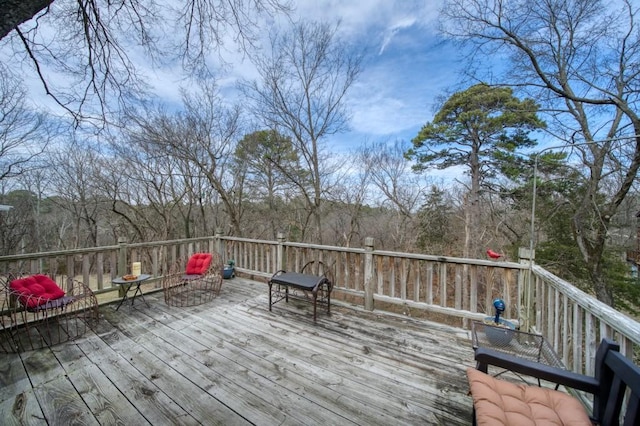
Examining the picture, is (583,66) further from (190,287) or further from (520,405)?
(190,287)

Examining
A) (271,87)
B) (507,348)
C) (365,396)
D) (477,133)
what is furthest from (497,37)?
(365,396)

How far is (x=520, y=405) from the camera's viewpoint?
1.36m

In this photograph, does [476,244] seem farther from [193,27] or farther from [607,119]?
[193,27]

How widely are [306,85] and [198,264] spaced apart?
6.25 metres

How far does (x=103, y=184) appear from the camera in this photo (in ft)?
32.0

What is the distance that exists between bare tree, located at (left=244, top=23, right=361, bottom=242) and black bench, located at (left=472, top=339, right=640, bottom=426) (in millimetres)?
7940

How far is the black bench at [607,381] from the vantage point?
40.6 inches

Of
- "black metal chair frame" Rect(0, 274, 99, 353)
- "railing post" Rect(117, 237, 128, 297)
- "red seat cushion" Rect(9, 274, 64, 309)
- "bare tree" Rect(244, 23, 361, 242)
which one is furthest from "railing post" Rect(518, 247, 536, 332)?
"bare tree" Rect(244, 23, 361, 242)

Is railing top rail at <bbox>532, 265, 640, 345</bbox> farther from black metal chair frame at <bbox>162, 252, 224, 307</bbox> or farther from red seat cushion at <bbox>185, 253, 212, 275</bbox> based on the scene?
red seat cushion at <bbox>185, 253, 212, 275</bbox>

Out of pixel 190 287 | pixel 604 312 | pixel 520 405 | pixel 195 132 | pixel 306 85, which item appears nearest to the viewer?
pixel 520 405

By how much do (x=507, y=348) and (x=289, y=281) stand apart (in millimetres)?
2476

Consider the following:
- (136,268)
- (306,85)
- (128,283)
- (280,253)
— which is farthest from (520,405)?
(306,85)

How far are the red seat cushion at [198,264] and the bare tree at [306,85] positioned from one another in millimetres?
5322

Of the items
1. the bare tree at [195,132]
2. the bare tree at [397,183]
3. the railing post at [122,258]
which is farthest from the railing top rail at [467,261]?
the bare tree at [397,183]
